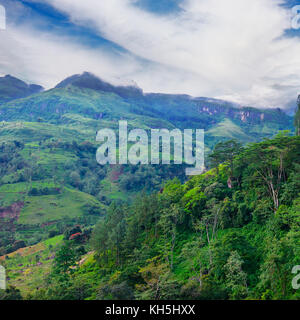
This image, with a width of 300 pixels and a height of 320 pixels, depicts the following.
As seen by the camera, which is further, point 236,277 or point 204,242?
point 204,242

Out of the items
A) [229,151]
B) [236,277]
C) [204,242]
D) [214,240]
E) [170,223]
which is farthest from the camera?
[229,151]

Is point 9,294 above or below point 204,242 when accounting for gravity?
below

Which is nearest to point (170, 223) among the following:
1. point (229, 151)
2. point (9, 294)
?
point (229, 151)

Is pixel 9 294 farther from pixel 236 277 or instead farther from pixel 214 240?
pixel 236 277

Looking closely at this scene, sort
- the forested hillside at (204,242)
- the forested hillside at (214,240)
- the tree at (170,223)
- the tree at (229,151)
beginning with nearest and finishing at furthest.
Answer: the forested hillside at (214,240), the forested hillside at (204,242), the tree at (170,223), the tree at (229,151)

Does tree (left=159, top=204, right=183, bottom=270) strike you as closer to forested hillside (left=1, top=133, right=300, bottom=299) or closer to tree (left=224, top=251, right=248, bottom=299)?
forested hillside (left=1, top=133, right=300, bottom=299)

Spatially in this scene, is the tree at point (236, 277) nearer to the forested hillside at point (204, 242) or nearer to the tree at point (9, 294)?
the forested hillside at point (204, 242)

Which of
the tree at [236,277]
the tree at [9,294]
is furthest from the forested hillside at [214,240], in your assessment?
the tree at [9,294]

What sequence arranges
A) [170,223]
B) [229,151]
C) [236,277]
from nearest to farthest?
1. [236,277]
2. [170,223]
3. [229,151]

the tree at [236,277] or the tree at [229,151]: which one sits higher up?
the tree at [229,151]

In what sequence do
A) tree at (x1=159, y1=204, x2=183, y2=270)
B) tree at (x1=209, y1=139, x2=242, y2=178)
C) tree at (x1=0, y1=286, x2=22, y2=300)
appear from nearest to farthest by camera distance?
tree at (x1=0, y1=286, x2=22, y2=300) → tree at (x1=159, y1=204, x2=183, y2=270) → tree at (x1=209, y1=139, x2=242, y2=178)

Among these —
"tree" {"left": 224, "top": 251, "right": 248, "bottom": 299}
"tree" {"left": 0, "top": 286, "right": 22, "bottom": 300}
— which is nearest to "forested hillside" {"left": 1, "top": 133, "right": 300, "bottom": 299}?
"tree" {"left": 224, "top": 251, "right": 248, "bottom": 299}
